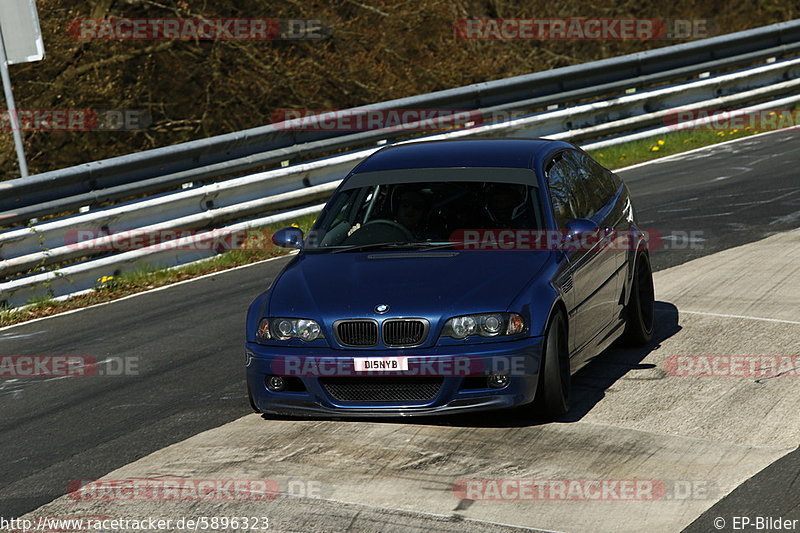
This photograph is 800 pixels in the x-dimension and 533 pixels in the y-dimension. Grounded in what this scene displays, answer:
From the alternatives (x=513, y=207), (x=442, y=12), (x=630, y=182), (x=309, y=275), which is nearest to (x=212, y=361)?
(x=309, y=275)

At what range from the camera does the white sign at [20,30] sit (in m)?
12.9

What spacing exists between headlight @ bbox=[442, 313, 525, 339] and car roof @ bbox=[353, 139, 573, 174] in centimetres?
160

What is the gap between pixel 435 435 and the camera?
23.1 feet

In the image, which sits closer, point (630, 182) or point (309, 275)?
point (309, 275)

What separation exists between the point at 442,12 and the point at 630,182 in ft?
26.1

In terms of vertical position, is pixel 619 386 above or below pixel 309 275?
below

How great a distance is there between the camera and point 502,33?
2452cm

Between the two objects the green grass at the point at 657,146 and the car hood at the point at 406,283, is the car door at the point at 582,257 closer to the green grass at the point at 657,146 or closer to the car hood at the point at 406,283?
the car hood at the point at 406,283

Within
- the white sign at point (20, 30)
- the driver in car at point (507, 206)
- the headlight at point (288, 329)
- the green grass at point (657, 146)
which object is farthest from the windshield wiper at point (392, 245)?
the green grass at point (657, 146)

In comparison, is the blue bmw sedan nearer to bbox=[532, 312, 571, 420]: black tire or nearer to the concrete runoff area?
bbox=[532, 312, 571, 420]: black tire

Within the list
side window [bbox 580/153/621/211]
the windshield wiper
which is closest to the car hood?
the windshield wiper

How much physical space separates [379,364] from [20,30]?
778 cm

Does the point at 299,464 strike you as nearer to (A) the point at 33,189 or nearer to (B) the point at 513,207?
(B) the point at 513,207

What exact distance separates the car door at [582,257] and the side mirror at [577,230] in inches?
1.7
